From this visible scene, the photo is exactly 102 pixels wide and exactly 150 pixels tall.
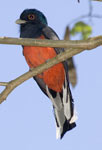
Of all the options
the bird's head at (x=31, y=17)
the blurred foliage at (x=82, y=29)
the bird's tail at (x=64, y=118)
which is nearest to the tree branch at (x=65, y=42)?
the blurred foliage at (x=82, y=29)

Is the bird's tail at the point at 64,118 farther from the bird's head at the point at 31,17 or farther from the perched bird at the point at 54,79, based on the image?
the bird's head at the point at 31,17

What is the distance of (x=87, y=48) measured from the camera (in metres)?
3.58

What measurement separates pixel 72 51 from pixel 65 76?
2.21 meters

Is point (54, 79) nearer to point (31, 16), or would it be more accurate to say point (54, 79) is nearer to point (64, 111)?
point (64, 111)

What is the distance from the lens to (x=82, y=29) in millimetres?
3363

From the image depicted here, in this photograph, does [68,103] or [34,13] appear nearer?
[68,103]

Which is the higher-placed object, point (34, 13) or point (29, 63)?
point (34, 13)

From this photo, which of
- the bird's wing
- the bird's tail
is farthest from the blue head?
the bird's tail

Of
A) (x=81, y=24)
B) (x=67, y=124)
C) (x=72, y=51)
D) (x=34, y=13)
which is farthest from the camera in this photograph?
(x=34, y=13)

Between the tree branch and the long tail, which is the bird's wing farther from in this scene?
the tree branch

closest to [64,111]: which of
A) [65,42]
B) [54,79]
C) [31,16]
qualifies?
Answer: [54,79]

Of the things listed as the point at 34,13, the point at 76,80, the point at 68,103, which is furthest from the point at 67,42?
the point at 34,13

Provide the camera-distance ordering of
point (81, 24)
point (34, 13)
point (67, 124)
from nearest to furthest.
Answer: point (81, 24)
point (67, 124)
point (34, 13)

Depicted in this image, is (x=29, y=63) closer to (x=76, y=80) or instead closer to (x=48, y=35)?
(x=48, y=35)
